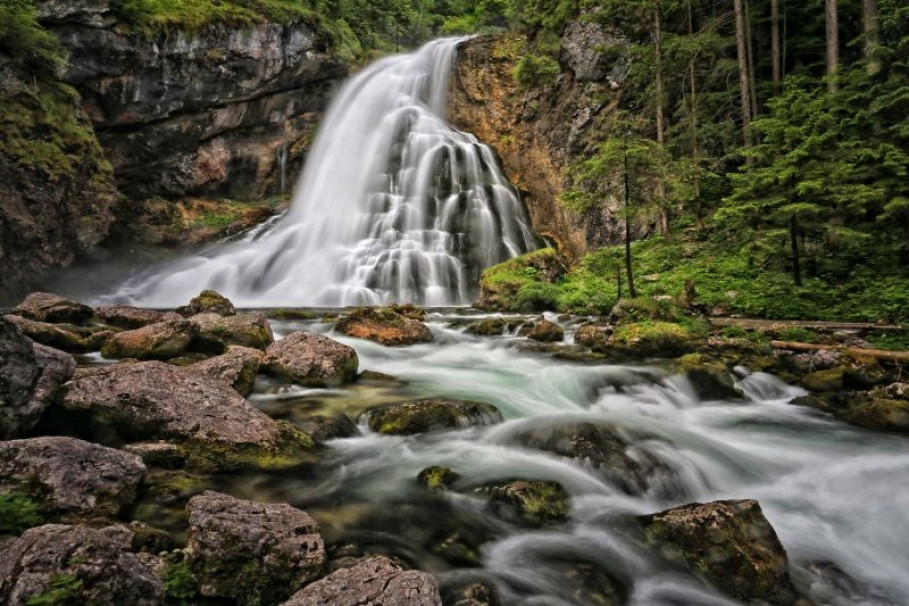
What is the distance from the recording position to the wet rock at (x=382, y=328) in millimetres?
11328

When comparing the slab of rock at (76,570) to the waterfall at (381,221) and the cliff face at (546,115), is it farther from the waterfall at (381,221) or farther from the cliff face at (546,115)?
the cliff face at (546,115)

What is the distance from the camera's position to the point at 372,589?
2787 mm

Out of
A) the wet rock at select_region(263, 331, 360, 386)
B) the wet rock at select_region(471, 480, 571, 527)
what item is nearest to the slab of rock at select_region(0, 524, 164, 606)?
the wet rock at select_region(471, 480, 571, 527)

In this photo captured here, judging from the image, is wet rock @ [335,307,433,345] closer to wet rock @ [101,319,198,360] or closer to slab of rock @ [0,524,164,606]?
wet rock @ [101,319,198,360]

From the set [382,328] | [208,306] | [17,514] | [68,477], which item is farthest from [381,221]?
[17,514]

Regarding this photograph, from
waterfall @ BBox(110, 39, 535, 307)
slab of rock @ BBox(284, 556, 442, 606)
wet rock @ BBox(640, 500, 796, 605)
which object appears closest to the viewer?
slab of rock @ BBox(284, 556, 442, 606)

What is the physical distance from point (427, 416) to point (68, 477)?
371 cm

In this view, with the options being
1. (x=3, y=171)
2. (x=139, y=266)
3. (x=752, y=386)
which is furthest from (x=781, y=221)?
(x=139, y=266)

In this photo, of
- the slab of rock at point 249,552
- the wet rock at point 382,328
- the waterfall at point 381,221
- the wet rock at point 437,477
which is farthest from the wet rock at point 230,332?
the waterfall at point 381,221

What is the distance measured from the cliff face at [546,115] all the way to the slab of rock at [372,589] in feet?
56.9

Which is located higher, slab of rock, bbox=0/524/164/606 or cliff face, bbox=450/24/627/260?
cliff face, bbox=450/24/627/260

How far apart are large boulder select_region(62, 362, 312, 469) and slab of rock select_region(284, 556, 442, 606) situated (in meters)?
2.16

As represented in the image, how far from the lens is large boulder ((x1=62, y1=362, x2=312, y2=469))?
4.58 meters

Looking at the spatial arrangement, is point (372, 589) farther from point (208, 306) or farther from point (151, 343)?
point (208, 306)
